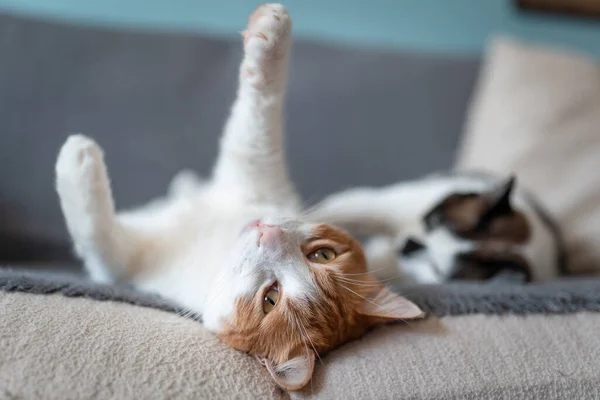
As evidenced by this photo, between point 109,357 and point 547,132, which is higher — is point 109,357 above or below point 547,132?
below

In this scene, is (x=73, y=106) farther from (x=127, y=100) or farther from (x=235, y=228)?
(x=235, y=228)

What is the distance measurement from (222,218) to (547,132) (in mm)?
1200

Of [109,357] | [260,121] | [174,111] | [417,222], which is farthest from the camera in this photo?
[174,111]

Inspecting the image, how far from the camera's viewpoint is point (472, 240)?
4.86 ft

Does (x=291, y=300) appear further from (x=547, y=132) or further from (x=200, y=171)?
(x=547, y=132)

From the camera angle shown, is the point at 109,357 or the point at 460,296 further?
the point at 460,296

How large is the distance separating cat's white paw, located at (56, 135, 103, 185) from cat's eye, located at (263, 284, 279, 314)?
0.44m

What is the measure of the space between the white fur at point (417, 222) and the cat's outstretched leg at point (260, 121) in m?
0.16

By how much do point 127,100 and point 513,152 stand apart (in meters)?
1.39

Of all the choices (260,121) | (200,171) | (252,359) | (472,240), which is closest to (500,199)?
(472,240)

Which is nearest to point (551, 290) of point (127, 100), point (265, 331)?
point (265, 331)

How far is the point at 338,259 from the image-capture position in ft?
3.58

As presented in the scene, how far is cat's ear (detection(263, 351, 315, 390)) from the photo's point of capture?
908 millimetres

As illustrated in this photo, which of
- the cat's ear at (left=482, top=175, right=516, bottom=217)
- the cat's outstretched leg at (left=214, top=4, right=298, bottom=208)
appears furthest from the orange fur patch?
the cat's ear at (left=482, top=175, right=516, bottom=217)
